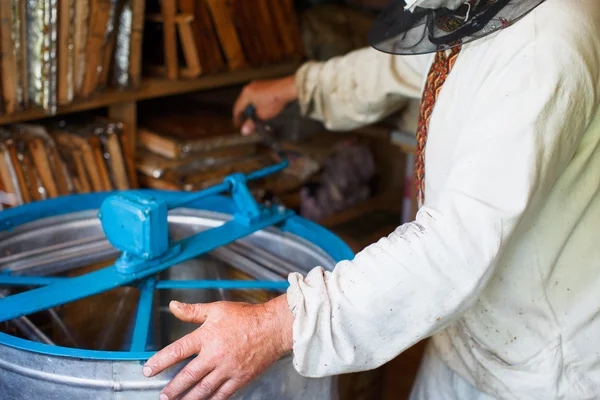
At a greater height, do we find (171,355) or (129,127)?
(171,355)

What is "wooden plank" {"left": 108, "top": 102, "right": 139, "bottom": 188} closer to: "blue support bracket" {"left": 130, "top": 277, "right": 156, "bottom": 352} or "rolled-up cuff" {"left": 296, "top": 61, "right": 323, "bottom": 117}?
"rolled-up cuff" {"left": 296, "top": 61, "right": 323, "bottom": 117}

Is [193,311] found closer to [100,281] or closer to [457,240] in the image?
[100,281]

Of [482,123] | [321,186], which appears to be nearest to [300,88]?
[482,123]

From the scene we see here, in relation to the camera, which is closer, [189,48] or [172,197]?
[172,197]

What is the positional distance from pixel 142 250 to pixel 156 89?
91cm

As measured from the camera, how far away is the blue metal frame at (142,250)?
0.98 metres

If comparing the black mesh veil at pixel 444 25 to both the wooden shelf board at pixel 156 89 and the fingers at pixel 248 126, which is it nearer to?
the fingers at pixel 248 126

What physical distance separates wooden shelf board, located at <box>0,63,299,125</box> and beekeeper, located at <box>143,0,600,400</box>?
36.9 inches

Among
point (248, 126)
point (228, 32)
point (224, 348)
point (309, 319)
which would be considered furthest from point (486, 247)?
point (228, 32)

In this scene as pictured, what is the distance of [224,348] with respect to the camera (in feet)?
2.87

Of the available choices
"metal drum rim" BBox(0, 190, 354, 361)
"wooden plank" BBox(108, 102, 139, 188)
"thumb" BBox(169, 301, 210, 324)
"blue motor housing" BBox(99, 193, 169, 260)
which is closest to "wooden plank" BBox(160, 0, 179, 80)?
"wooden plank" BBox(108, 102, 139, 188)

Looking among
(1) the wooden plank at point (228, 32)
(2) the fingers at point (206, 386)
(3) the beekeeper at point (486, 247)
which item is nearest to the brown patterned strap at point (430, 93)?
(3) the beekeeper at point (486, 247)

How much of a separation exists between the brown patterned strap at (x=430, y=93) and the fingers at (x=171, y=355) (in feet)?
1.68

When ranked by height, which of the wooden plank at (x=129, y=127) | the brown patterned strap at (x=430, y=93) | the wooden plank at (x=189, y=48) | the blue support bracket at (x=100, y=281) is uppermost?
the brown patterned strap at (x=430, y=93)
